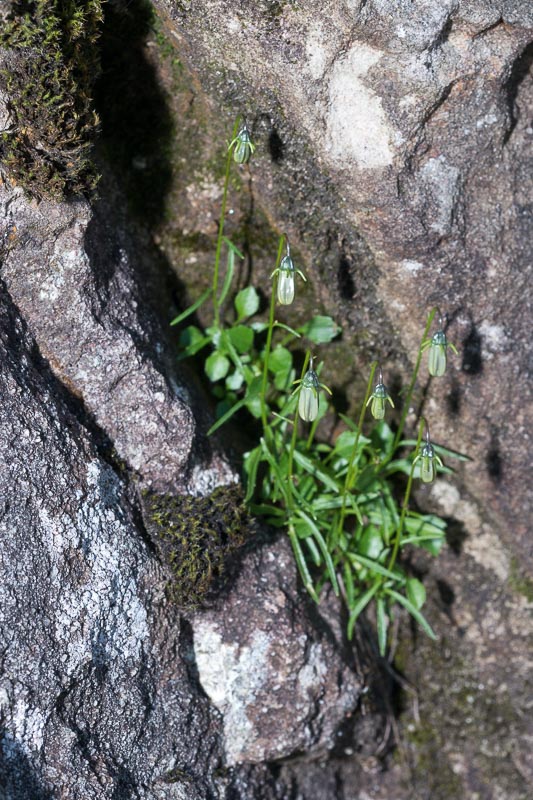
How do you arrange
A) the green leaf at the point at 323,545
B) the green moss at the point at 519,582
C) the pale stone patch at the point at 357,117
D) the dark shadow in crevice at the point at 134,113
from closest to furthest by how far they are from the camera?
the pale stone patch at the point at 357,117
the dark shadow in crevice at the point at 134,113
the green leaf at the point at 323,545
the green moss at the point at 519,582

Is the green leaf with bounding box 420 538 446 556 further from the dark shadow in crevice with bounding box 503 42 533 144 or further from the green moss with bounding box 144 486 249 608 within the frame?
the dark shadow in crevice with bounding box 503 42 533 144

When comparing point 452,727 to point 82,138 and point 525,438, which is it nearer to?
point 525,438

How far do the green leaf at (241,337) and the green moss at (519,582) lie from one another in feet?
5.38

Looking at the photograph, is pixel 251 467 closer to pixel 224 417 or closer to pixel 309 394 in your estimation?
pixel 224 417

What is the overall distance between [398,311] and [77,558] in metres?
1.63

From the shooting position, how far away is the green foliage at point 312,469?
10.5 feet

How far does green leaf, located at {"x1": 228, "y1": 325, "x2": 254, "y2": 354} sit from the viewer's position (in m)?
3.25

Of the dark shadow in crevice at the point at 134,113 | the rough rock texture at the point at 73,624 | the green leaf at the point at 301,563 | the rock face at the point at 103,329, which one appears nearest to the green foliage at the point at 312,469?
the green leaf at the point at 301,563

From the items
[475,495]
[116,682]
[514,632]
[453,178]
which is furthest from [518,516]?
[116,682]

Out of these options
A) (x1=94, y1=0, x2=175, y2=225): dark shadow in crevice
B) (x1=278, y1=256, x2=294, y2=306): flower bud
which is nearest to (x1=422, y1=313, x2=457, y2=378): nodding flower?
(x1=278, y1=256, x2=294, y2=306): flower bud

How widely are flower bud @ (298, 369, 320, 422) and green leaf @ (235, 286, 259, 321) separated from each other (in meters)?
0.72

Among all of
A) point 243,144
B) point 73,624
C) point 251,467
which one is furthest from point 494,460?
point 73,624

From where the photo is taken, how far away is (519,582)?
3678 millimetres

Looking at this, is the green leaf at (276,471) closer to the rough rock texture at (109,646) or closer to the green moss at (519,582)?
the rough rock texture at (109,646)
